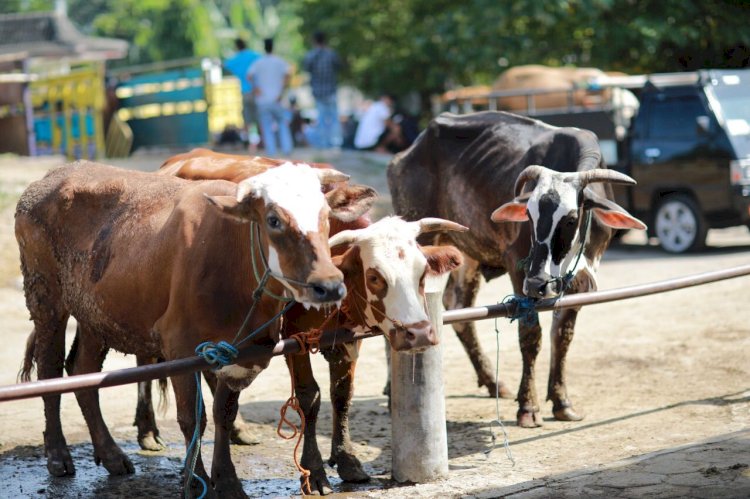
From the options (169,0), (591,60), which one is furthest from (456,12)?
(169,0)

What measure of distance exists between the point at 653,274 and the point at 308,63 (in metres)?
7.78

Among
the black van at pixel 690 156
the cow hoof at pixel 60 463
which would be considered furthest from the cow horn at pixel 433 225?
the black van at pixel 690 156

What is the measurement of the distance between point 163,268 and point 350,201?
3.57 ft

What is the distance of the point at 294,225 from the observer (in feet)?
16.9

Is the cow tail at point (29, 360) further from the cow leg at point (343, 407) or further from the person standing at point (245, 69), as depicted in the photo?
the person standing at point (245, 69)

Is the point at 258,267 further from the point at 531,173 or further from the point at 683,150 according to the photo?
the point at 683,150

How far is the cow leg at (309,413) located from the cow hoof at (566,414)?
83.8 inches

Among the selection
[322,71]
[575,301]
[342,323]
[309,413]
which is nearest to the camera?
[342,323]

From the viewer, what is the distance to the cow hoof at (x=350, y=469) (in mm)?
6352

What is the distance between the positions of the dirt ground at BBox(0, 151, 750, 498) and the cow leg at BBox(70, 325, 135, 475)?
103 millimetres

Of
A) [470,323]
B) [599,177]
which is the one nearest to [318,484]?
[599,177]

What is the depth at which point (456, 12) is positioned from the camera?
21.8m

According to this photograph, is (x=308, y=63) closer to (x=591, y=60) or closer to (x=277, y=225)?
(x=591, y=60)

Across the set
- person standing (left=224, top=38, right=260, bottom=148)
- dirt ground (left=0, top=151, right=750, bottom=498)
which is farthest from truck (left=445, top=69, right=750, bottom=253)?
person standing (left=224, top=38, right=260, bottom=148)
